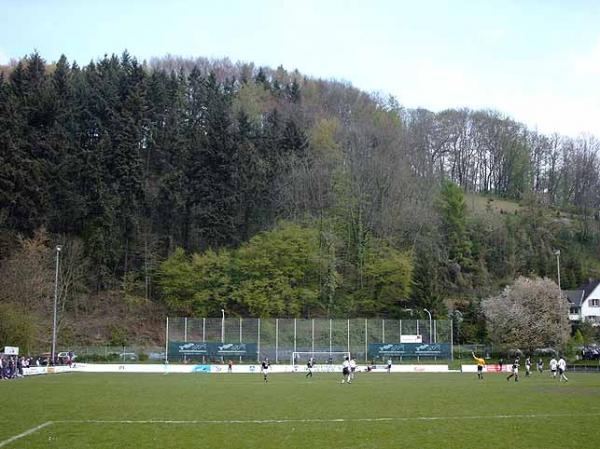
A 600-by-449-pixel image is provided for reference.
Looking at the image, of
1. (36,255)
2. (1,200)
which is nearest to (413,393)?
(36,255)

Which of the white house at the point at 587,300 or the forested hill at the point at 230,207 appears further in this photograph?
the white house at the point at 587,300

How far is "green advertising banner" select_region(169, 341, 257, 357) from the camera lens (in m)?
68.8

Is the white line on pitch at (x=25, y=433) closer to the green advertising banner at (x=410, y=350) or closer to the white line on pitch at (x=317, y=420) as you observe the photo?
the white line on pitch at (x=317, y=420)

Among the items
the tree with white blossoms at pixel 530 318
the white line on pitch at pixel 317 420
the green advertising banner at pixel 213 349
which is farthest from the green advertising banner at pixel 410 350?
the white line on pitch at pixel 317 420

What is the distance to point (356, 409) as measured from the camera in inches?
949

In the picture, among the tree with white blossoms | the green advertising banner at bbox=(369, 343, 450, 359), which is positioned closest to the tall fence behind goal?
the green advertising banner at bbox=(369, 343, 450, 359)

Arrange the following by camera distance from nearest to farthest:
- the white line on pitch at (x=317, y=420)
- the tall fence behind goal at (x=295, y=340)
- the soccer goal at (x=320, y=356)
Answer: the white line on pitch at (x=317, y=420) → the soccer goal at (x=320, y=356) → the tall fence behind goal at (x=295, y=340)

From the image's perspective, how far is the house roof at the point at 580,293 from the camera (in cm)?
10412

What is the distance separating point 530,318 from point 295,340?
2723 centimetres

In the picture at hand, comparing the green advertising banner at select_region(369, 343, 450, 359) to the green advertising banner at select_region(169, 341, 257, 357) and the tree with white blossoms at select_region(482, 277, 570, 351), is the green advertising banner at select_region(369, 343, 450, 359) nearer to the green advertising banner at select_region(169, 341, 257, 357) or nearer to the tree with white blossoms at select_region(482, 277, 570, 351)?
the tree with white blossoms at select_region(482, 277, 570, 351)

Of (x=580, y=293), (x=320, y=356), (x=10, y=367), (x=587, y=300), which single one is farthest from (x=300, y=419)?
(x=580, y=293)

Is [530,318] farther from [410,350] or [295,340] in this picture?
[295,340]


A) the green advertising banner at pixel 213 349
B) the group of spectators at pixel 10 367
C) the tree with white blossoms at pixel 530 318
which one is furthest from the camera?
the tree with white blossoms at pixel 530 318

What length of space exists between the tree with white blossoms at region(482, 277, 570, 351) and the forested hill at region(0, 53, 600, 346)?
29.7 feet
